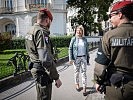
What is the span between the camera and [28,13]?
5006cm

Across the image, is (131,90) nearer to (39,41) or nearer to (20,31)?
(39,41)

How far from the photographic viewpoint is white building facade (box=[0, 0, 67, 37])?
49.8 m

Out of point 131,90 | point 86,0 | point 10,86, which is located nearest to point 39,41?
point 131,90

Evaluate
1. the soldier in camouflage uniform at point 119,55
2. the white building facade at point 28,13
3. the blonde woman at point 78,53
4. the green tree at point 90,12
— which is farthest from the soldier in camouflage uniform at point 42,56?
the green tree at point 90,12

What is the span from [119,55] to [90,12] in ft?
178

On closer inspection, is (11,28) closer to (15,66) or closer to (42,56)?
(15,66)

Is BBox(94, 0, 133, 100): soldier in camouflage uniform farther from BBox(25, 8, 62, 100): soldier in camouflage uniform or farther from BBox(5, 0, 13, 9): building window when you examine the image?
BBox(5, 0, 13, 9): building window

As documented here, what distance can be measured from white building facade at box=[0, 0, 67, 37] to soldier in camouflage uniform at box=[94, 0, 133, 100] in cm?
4457

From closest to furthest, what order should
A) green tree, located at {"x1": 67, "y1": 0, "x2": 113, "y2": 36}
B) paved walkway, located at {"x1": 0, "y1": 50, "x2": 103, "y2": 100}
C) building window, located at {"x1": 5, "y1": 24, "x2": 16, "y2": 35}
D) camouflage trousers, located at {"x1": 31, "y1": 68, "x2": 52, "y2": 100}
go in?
camouflage trousers, located at {"x1": 31, "y1": 68, "x2": 52, "y2": 100}
paved walkway, located at {"x1": 0, "y1": 50, "x2": 103, "y2": 100}
building window, located at {"x1": 5, "y1": 24, "x2": 16, "y2": 35}
green tree, located at {"x1": 67, "y1": 0, "x2": 113, "y2": 36}

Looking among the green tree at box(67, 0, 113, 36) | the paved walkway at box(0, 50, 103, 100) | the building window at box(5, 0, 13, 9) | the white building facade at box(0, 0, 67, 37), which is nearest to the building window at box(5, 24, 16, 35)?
the white building facade at box(0, 0, 67, 37)

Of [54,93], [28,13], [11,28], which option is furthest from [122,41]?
[11,28]

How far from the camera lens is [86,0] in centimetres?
5956

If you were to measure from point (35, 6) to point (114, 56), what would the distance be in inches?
1825

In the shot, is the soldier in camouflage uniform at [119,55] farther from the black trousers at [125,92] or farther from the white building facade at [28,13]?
the white building facade at [28,13]
